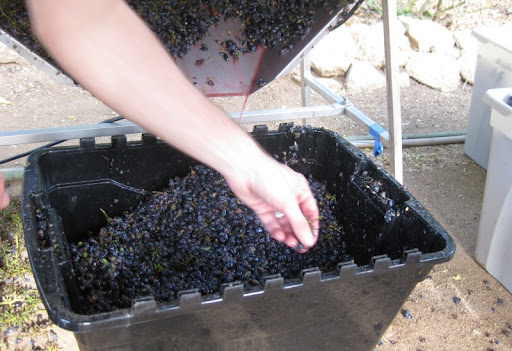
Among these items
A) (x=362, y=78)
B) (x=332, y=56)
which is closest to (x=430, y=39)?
(x=362, y=78)

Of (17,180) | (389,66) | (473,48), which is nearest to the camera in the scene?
(389,66)

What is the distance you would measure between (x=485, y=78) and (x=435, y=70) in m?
1.21

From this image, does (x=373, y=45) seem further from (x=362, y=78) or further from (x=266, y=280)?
(x=266, y=280)

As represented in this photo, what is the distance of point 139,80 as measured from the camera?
0.78 meters

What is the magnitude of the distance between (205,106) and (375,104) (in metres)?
2.64

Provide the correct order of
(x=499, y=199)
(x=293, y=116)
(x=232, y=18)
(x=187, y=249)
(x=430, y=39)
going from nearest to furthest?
(x=187, y=249), (x=232, y=18), (x=499, y=199), (x=293, y=116), (x=430, y=39)

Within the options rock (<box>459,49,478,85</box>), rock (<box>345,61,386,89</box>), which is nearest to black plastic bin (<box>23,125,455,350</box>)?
rock (<box>345,61,386,89</box>)

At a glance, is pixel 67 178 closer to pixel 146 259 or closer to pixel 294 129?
pixel 146 259

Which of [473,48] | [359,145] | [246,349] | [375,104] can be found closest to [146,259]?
[246,349]

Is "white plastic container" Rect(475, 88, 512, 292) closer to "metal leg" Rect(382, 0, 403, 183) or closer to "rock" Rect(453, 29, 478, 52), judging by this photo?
"metal leg" Rect(382, 0, 403, 183)

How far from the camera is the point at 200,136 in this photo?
82 cm

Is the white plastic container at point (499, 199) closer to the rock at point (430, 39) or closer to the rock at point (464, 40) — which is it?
the rock at point (430, 39)

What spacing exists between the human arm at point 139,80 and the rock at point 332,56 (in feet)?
9.16

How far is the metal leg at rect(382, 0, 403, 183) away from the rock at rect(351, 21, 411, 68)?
6.91ft
